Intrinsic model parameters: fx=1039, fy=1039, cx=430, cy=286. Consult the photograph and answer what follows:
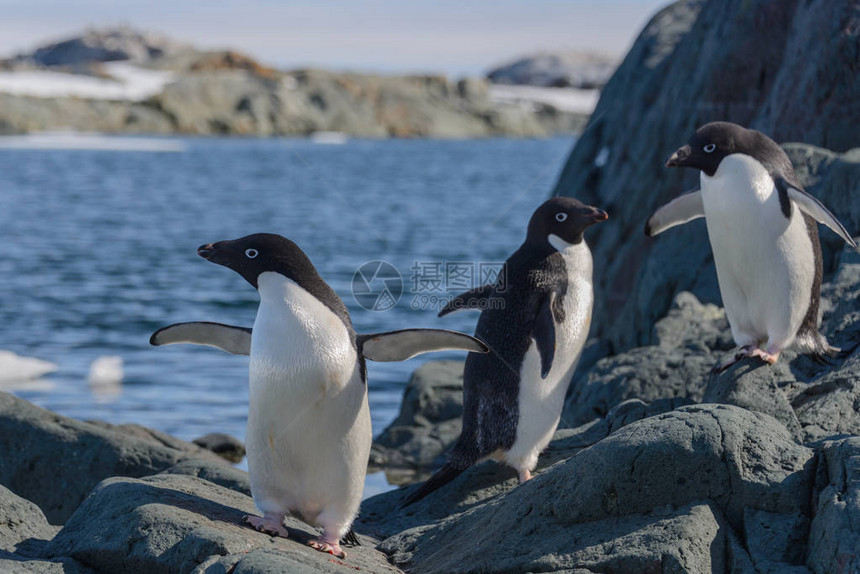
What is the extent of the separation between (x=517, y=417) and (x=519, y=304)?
2.18 ft

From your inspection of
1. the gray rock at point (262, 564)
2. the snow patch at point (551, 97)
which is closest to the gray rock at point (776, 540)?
the gray rock at point (262, 564)

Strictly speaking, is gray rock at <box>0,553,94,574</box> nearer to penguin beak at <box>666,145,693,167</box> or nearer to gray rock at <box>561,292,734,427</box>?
gray rock at <box>561,292,734,427</box>

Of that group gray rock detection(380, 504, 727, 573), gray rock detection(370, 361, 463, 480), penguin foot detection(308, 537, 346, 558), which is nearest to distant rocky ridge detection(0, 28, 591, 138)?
gray rock detection(370, 361, 463, 480)

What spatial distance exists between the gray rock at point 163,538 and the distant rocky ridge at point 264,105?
80.8m

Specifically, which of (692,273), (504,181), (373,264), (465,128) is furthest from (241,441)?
(465,128)

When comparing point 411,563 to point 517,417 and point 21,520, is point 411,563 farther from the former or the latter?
point 21,520

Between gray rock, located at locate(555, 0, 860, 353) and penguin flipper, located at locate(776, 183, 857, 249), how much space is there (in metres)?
1.63

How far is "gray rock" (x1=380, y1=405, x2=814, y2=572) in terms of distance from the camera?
4.05 m

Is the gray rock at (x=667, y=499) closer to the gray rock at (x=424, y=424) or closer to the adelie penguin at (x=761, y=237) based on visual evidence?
the adelie penguin at (x=761, y=237)

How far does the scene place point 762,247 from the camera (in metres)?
5.54

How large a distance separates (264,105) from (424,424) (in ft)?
287

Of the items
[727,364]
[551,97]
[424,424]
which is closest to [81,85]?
[551,97]

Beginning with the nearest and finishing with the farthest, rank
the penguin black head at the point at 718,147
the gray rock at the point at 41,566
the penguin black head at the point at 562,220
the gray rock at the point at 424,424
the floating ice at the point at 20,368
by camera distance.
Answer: the gray rock at the point at 41,566 → the penguin black head at the point at 718,147 → the penguin black head at the point at 562,220 → the gray rock at the point at 424,424 → the floating ice at the point at 20,368

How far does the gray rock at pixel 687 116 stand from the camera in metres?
8.45
